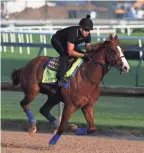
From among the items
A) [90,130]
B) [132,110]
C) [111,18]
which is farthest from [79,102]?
[111,18]

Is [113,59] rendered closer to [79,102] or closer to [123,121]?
[79,102]

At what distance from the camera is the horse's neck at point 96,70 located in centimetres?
878

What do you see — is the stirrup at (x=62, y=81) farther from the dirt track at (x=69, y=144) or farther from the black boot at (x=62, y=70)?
the dirt track at (x=69, y=144)

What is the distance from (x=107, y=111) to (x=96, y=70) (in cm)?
337

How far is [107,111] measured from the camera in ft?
39.7

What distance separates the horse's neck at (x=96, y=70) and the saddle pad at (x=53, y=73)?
0.57ft

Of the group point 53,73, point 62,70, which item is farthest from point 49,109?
point 62,70

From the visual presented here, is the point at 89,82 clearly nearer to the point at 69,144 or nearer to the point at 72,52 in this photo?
the point at 72,52

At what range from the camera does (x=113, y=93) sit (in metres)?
10.7

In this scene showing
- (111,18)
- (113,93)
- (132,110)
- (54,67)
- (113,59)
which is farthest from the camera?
(111,18)

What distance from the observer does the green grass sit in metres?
11.1

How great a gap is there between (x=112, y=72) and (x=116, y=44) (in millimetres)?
9189

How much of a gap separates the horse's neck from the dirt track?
86cm

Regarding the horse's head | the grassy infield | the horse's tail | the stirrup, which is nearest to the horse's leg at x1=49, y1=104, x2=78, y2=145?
the stirrup
